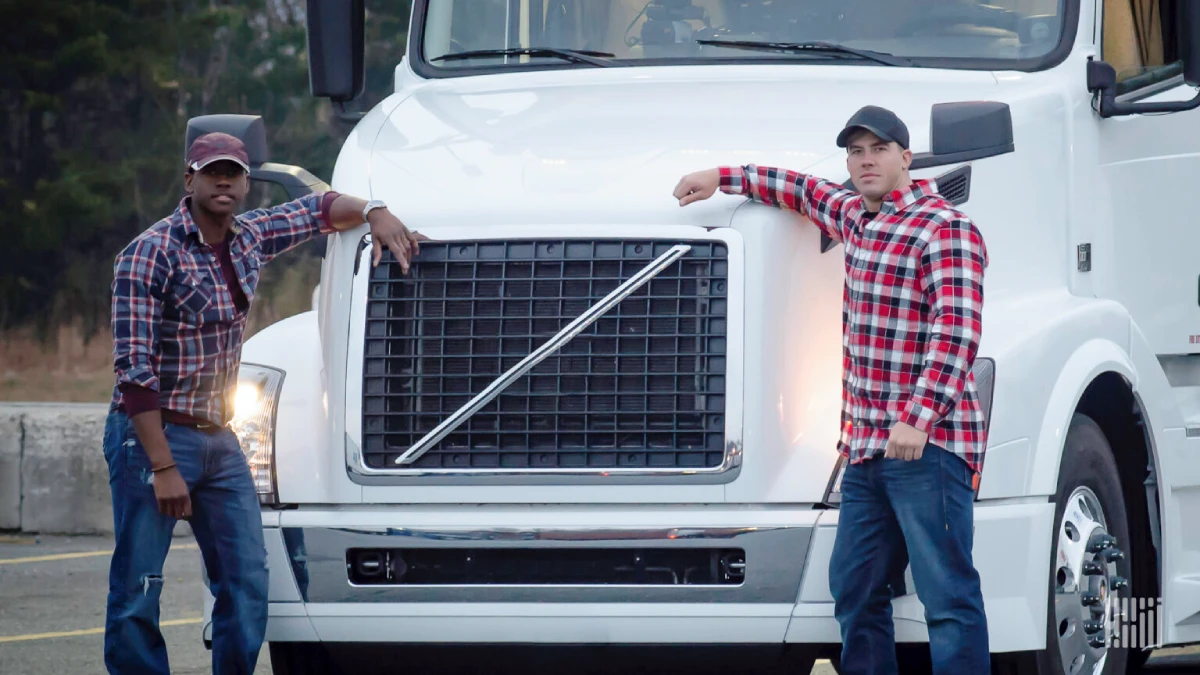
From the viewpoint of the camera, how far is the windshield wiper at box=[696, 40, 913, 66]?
6.37m

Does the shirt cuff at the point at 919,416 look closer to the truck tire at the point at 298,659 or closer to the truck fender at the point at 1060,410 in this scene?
the truck fender at the point at 1060,410

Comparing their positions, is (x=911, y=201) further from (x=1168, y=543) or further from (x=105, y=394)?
(x=105, y=394)

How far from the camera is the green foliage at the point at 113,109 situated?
2061 cm

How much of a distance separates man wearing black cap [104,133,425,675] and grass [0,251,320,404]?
13.0 metres

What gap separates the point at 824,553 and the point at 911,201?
0.94 metres

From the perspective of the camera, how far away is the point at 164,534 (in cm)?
576

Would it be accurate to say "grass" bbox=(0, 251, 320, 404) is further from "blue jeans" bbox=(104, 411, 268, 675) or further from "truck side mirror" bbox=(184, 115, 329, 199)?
"blue jeans" bbox=(104, 411, 268, 675)

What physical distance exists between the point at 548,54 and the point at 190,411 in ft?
5.90

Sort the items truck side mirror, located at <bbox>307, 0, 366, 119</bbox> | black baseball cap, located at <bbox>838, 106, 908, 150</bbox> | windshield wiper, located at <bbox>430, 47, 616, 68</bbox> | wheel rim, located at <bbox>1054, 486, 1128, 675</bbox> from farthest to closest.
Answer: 1. truck side mirror, located at <bbox>307, 0, 366, 119</bbox>
2. windshield wiper, located at <bbox>430, 47, 616, 68</bbox>
3. wheel rim, located at <bbox>1054, 486, 1128, 675</bbox>
4. black baseball cap, located at <bbox>838, 106, 908, 150</bbox>

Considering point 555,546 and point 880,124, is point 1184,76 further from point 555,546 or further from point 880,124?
point 555,546

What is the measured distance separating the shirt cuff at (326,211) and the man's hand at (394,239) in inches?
10.2

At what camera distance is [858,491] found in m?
5.27

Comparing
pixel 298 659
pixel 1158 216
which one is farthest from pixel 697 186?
pixel 1158 216

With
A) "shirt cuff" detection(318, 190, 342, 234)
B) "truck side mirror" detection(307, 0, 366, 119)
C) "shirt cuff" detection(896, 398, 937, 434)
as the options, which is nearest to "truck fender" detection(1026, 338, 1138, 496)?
"shirt cuff" detection(896, 398, 937, 434)
